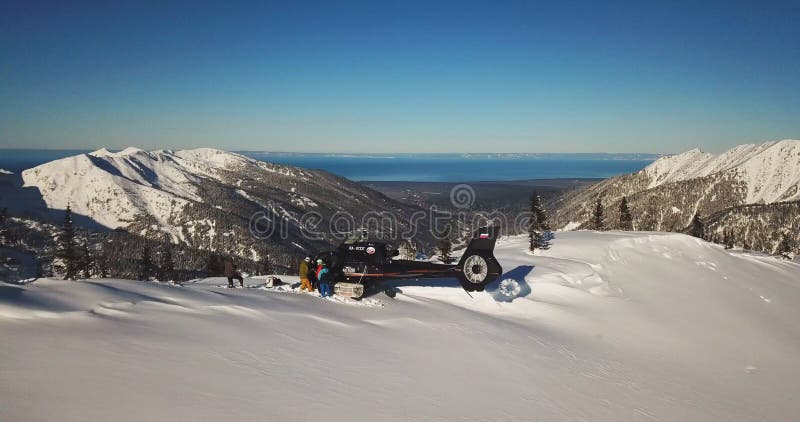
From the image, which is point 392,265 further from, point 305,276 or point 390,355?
point 390,355

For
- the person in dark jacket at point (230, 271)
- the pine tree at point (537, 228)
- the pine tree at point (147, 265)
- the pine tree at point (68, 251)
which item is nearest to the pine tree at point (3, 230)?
the person in dark jacket at point (230, 271)

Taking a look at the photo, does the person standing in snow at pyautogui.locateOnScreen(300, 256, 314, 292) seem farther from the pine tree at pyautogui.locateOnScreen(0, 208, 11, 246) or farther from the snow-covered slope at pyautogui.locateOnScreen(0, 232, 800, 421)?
the pine tree at pyautogui.locateOnScreen(0, 208, 11, 246)

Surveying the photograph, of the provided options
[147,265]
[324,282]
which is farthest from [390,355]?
[147,265]

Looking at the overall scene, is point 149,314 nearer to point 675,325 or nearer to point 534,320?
point 534,320

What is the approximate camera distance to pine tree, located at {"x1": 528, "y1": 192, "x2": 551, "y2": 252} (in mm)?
32312

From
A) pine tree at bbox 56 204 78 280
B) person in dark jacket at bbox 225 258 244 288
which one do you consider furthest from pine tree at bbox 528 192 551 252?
pine tree at bbox 56 204 78 280

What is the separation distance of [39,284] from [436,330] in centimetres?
1006

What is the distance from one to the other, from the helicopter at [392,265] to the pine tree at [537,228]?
677 inches

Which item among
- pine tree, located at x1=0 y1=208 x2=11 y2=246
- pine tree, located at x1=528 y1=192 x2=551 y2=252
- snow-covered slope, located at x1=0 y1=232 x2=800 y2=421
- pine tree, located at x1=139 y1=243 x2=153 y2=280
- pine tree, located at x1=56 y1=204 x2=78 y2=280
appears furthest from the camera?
pine tree, located at x1=139 y1=243 x2=153 y2=280

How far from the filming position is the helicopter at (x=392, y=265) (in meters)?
14.7

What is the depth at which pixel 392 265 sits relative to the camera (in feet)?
49.5

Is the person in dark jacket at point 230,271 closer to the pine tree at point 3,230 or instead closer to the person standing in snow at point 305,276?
the person standing in snow at point 305,276

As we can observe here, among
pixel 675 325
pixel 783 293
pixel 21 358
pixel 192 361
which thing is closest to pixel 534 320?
pixel 675 325

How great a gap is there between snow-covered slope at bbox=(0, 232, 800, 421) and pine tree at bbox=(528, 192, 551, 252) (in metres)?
12.2
